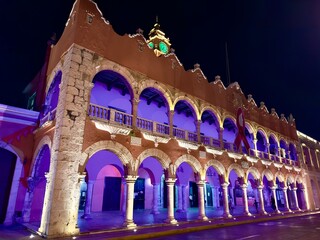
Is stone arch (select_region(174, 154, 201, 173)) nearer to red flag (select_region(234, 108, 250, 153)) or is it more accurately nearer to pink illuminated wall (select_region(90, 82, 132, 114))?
red flag (select_region(234, 108, 250, 153))

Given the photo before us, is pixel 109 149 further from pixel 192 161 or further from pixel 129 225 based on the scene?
pixel 192 161

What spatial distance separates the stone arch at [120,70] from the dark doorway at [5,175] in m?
6.19

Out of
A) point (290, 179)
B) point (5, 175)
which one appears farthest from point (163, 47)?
point (290, 179)

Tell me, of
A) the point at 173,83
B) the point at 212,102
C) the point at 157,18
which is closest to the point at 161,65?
the point at 173,83

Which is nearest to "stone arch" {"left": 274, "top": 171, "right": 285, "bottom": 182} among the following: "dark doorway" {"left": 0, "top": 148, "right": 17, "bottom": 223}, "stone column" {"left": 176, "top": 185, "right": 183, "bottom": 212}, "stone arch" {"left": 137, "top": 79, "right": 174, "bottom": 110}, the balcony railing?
the balcony railing

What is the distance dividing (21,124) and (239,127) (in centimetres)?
1438

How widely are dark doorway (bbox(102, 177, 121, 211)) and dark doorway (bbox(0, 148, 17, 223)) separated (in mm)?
5697

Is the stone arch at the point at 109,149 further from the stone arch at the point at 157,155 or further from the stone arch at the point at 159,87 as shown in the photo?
the stone arch at the point at 159,87

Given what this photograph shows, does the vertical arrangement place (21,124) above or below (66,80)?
below

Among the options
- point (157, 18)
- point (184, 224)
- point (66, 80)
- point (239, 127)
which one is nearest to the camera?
point (66, 80)

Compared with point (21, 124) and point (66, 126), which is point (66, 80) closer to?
point (66, 126)

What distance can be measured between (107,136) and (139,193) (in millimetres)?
8432

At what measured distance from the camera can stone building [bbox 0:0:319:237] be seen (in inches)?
351

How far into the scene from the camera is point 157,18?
78.5ft
